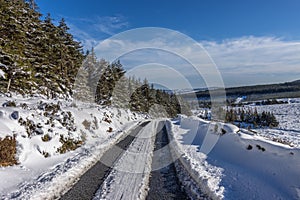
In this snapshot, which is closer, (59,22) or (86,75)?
(59,22)

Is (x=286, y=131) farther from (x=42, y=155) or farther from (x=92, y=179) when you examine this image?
(x=42, y=155)

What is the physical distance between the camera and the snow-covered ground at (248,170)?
5324 millimetres

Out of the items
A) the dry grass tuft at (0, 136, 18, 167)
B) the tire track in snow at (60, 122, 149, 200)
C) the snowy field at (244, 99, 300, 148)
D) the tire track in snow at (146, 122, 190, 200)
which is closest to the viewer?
the tire track in snow at (60, 122, 149, 200)

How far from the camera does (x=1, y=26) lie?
50.2 ft

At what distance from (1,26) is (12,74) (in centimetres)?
356

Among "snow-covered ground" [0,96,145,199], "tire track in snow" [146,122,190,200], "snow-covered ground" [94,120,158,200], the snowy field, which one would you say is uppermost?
"snow-covered ground" [0,96,145,199]

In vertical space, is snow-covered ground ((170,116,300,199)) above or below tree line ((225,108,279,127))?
above

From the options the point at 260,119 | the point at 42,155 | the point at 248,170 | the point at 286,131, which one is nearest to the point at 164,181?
the point at 248,170

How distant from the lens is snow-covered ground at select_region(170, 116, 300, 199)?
17.5 feet

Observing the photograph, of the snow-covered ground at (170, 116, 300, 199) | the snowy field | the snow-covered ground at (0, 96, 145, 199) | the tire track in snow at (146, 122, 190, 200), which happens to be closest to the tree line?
the snowy field

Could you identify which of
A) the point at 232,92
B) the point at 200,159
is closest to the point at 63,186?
the point at 200,159

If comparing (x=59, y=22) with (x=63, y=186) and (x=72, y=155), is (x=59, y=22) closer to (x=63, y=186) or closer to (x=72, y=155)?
(x=72, y=155)

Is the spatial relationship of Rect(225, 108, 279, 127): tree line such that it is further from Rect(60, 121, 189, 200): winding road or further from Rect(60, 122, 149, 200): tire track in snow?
Rect(60, 122, 149, 200): tire track in snow

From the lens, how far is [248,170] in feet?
23.0
